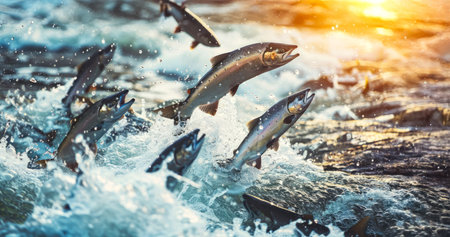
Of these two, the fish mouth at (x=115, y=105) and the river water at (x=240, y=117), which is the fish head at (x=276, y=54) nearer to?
the fish mouth at (x=115, y=105)

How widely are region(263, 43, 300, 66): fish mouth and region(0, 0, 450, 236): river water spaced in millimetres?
1411

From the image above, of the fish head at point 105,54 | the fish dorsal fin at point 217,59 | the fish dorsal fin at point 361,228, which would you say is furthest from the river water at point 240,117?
the fish dorsal fin at point 217,59

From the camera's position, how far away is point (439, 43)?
12758 mm

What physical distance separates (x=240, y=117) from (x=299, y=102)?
11.3m

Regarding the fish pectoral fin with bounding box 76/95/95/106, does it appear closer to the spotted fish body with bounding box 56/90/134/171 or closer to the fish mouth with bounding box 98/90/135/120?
the spotted fish body with bounding box 56/90/134/171

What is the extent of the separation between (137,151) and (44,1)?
6019 mm

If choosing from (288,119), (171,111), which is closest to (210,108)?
(171,111)

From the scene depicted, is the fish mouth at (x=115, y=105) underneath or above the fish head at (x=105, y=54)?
underneath

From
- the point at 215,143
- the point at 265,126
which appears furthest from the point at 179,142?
the point at 215,143

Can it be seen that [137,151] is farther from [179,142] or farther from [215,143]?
[179,142]

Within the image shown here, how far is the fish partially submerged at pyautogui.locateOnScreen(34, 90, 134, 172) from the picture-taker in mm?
3389

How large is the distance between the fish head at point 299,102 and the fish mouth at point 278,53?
0.40 m

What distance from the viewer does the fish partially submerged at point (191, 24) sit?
3211 mm

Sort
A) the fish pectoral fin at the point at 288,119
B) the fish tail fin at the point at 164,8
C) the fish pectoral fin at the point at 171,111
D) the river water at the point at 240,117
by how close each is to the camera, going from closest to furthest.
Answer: the river water at the point at 240,117 < the fish tail fin at the point at 164,8 < the fish pectoral fin at the point at 288,119 < the fish pectoral fin at the point at 171,111
